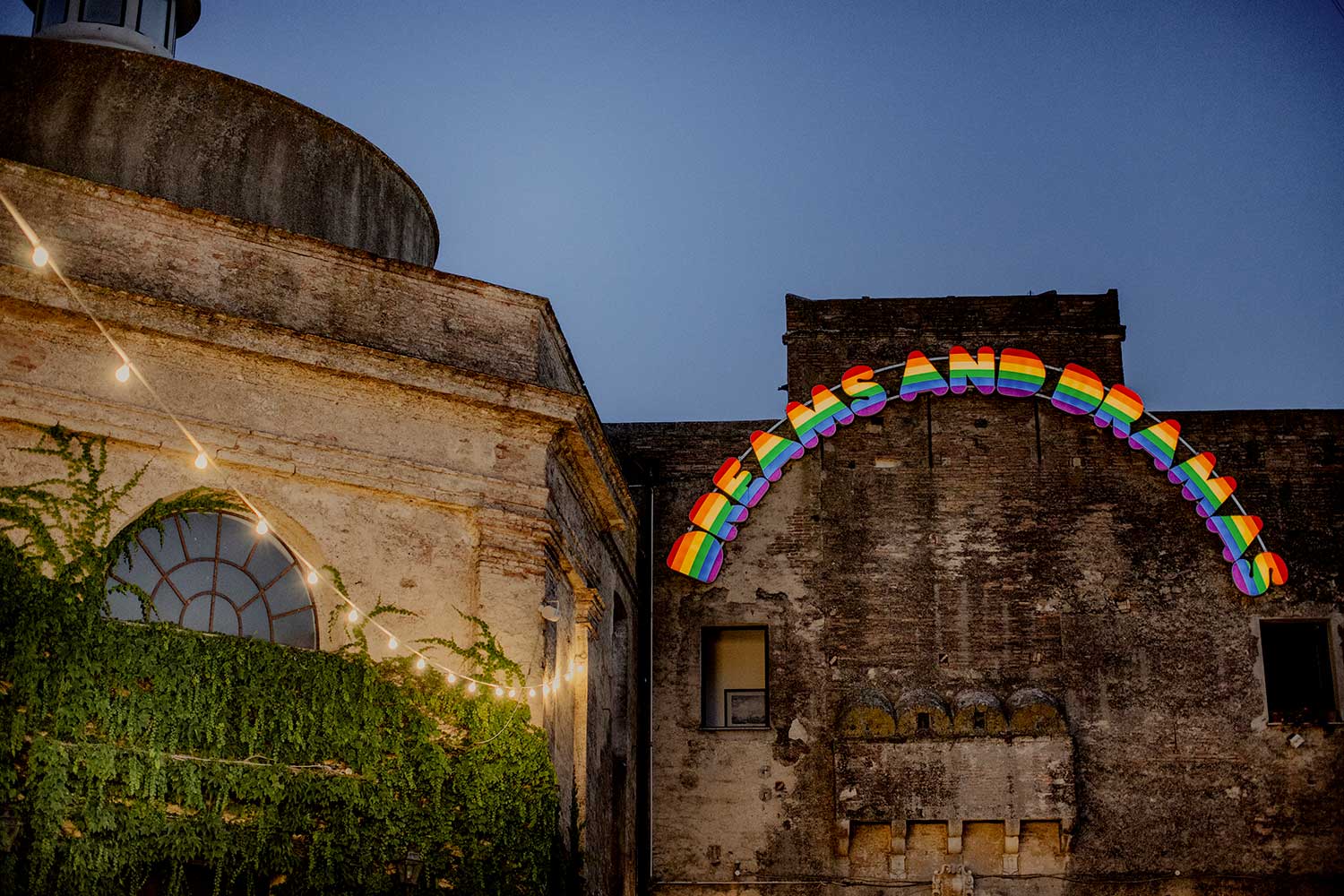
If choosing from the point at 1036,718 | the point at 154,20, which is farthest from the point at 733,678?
the point at 154,20

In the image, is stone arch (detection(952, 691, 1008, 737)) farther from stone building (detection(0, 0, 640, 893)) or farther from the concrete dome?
the concrete dome

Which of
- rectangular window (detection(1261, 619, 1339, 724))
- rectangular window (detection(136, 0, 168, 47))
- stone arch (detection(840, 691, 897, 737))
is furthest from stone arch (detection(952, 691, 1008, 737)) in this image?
rectangular window (detection(136, 0, 168, 47))

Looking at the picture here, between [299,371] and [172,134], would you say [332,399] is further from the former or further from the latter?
[172,134]

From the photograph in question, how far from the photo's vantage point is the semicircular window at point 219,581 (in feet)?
45.9

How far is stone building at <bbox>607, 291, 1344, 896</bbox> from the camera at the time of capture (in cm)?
1902

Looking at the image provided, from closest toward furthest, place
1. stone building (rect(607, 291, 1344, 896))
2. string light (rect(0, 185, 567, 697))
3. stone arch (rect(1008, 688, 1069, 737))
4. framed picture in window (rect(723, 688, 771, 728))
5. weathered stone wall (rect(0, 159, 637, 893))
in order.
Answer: string light (rect(0, 185, 567, 697)) → weathered stone wall (rect(0, 159, 637, 893)) → stone building (rect(607, 291, 1344, 896)) → stone arch (rect(1008, 688, 1069, 737)) → framed picture in window (rect(723, 688, 771, 728))

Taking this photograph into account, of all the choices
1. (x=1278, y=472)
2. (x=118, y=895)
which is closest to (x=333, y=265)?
Answer: (x=118, y=895)

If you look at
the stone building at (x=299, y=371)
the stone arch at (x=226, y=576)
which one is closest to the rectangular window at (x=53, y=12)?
the stone building at (x=299, y=371)

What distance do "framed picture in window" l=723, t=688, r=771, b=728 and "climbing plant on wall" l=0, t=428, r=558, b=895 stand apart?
5.33 m

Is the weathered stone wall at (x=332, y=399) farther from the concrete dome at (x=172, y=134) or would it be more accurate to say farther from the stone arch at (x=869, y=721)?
the stone arch at (x=869, y=721)

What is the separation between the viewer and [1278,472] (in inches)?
803

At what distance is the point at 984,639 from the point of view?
64.8ft

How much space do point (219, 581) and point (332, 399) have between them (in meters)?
1.76

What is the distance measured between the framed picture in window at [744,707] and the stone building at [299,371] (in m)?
2.23
